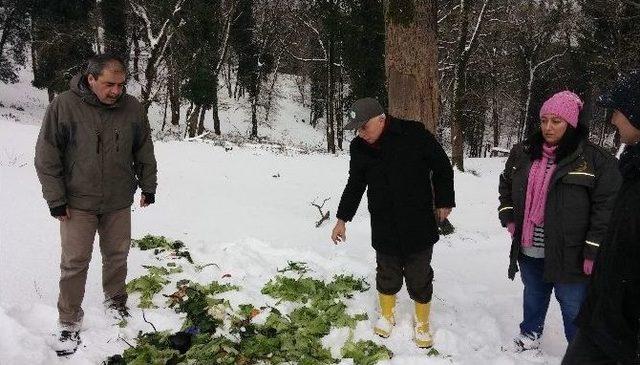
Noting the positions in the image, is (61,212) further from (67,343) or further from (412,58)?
(412,58)

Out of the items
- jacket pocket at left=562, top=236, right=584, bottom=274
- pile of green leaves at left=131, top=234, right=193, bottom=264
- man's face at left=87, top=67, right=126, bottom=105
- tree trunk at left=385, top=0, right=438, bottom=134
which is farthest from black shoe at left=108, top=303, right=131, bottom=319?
tree trunk at left=385, top=0, right=438, bottom=134

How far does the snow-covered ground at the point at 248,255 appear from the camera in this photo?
4.02m

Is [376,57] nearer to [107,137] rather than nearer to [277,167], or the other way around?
[277,167]

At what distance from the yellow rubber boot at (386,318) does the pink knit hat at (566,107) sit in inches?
81.9

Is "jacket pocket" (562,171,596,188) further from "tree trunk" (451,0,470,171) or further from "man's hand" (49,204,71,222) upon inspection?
"tree trunk" (451,0,470,171)

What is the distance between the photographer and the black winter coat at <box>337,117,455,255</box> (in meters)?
3.96

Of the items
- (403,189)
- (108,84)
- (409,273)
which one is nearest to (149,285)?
(108,84)

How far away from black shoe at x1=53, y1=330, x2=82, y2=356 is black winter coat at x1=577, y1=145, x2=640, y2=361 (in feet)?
11.8

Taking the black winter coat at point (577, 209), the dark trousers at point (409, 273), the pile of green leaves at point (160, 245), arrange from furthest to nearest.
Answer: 1. the pile of green leaves at point (160, 245)
2. the dark trousers at point (409, 273)
3. the black winter coat at point (577, 209)

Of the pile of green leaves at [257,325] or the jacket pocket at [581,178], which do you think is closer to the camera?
the jacket pocket at [581,178]

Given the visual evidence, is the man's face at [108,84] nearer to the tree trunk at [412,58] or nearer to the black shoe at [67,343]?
the black shoe at [67,343]

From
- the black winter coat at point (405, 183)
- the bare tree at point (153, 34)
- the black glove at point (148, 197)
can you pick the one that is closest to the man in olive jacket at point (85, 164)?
the black glove at point (148, 197)

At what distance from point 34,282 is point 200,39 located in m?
24.3

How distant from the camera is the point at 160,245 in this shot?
20.7 feet
